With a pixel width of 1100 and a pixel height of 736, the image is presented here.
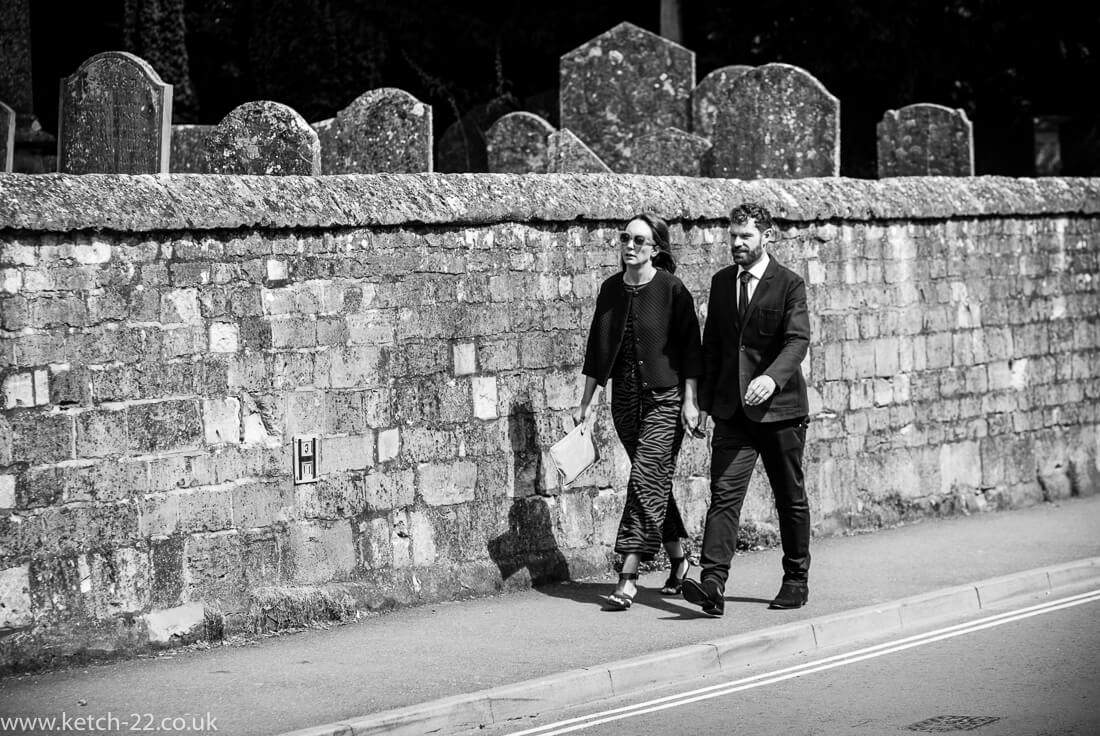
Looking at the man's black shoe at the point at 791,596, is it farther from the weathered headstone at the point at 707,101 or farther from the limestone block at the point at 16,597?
the weathered headstone at the point at 707,101

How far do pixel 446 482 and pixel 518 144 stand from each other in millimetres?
4730

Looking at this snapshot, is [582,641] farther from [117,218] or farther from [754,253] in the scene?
[117,218]

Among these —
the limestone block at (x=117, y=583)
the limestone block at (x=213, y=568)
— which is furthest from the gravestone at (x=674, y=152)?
the limestone block at (x=117, y=583)

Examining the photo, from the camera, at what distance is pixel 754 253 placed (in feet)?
29.1

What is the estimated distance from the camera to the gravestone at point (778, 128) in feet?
41.4

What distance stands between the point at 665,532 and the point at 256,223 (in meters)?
2.70

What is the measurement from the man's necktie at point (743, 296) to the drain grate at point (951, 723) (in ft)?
8.64

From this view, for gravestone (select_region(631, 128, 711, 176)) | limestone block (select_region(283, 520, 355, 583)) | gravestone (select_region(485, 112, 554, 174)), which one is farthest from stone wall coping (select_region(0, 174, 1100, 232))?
gravestone (select_region(485, 112, 554, 174))

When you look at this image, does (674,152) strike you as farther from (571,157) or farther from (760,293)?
(760,293)

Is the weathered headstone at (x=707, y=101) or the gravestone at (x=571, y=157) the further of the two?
the weathered headstone at (x=707, y=101)

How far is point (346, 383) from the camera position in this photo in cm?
892

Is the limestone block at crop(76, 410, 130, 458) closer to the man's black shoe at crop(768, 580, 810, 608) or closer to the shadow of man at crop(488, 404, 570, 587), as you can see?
the shadow of man at crop(488, 404, 570, 587)


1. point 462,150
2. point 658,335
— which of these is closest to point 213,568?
point 658,335

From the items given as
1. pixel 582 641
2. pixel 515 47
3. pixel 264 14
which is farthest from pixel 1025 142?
pixel 582 641
